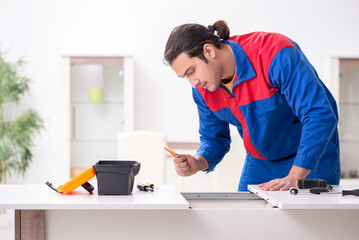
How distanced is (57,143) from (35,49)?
0.98 m

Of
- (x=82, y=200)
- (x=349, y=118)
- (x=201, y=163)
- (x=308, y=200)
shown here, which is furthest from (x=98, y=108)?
(x=308, y=200)

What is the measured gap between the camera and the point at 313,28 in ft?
15.7

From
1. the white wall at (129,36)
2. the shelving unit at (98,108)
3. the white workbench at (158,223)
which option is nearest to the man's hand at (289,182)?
the white workbench at (158,223)

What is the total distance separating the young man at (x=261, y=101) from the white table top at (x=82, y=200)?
33cm

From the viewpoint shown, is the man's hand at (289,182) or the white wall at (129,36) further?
the white wall at (129,36)

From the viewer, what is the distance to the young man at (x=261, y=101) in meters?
1.66

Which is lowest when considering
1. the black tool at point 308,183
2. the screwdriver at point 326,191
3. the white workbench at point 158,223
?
the white workbench at point 158,223

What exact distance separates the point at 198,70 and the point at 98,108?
9.14 feet

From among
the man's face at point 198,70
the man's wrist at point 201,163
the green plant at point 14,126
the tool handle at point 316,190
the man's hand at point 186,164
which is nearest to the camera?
the tool handle at point 316,190

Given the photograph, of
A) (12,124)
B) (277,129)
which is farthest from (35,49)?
(277,129)

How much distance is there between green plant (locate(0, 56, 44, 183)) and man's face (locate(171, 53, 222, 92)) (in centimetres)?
290

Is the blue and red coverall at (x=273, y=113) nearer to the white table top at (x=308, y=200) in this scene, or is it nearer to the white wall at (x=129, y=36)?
the white table top at (x=308, y=200)

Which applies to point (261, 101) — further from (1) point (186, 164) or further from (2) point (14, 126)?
(2) point (14, 126)

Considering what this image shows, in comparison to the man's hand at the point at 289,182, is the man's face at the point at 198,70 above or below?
above
